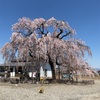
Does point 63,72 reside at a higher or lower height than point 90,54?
lower

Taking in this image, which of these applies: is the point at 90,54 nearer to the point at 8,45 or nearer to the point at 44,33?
the point at 44,33

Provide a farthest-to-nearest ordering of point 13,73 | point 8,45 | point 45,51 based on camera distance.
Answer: point 13,73, point 8,45, point 45,51

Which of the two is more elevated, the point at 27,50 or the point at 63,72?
the point at 27,50

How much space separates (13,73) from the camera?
42.2 m

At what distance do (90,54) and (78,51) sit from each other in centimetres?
274

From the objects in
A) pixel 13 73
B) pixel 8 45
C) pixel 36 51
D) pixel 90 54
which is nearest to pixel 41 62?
pixel 36 51

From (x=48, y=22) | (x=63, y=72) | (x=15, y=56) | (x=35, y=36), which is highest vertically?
(x=48, y=22)

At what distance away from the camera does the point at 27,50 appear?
26.7 metres

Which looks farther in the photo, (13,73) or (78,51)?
(13,73)

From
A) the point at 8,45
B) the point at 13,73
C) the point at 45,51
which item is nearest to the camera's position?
the point at 45,51

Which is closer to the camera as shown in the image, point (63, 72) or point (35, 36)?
point (35, 36)

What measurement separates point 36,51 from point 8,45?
3996 mm

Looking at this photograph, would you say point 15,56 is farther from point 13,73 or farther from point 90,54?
point 13,73

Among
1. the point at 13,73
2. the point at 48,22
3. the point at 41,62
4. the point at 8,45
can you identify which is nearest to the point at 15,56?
the point at 8,45
